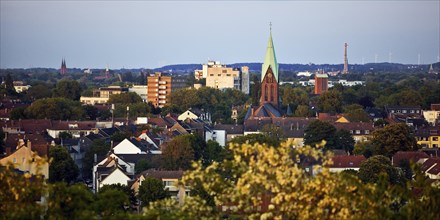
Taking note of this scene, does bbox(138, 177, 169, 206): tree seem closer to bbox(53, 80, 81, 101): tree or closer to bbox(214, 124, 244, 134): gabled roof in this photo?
bbox(214, 124, 244, 134): gabled roof

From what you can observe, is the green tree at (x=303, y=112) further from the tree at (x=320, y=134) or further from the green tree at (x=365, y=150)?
the green tree at (x=365, y=150)

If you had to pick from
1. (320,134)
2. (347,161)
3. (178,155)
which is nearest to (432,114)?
(320,134)

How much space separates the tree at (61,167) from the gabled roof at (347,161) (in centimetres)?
1527

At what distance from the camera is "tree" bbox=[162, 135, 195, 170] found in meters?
69.1

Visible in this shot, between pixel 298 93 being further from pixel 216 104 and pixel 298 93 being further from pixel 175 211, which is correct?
pixel 175 211

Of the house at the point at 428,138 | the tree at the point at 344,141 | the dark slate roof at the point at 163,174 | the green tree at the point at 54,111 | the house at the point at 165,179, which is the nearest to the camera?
the house at the point at 165,179

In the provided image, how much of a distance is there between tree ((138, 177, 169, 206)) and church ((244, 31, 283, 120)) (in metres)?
67.9

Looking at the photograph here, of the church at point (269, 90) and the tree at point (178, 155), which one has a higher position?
the church at point (269, 90)

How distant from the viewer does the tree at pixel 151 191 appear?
2002 inches

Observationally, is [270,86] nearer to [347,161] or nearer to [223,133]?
[223,133]

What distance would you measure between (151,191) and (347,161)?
21637 mm

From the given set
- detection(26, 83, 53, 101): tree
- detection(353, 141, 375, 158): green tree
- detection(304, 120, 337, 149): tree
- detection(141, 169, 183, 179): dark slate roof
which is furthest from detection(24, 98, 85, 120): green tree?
detection(141, 169, 183, 179): dark slate roof

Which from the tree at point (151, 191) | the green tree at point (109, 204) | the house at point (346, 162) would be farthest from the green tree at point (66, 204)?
the house at point (346, 162)

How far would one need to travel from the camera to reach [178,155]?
70.3 m
